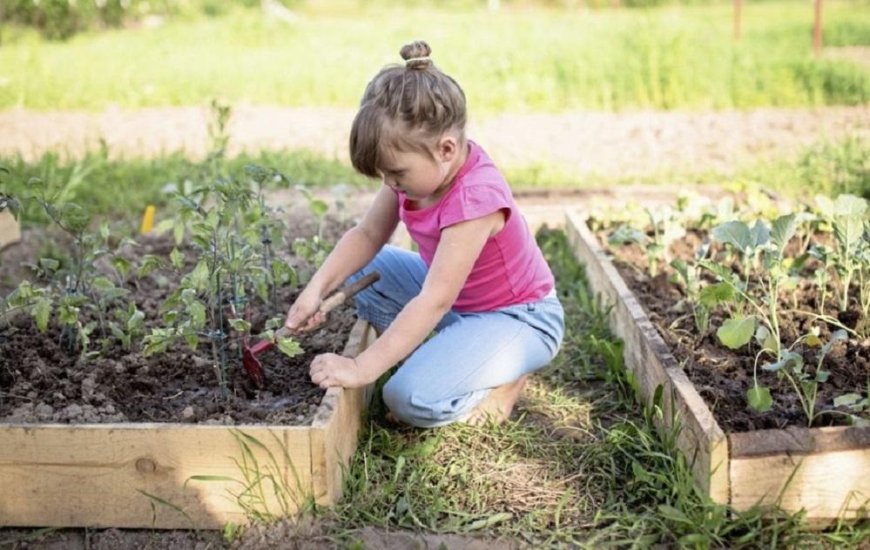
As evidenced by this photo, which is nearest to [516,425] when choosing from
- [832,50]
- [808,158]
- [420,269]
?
[420,269]

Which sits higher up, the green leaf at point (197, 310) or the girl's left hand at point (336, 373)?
the green leaf at point (197, 310)

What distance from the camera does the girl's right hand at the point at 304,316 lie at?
3.00m

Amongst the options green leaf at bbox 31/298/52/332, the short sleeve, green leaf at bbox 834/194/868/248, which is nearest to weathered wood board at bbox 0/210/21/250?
green leaf at bbox 31/298/52/332

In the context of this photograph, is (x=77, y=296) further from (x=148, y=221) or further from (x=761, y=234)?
(x=761, y=234)

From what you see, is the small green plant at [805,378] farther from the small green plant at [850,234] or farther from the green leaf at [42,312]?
the green leaf at [42,312]

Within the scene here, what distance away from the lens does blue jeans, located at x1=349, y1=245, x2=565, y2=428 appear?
113 inches

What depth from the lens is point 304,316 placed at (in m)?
3.01

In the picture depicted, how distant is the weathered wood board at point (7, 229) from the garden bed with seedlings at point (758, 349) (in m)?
2.30

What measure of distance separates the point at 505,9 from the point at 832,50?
803cm

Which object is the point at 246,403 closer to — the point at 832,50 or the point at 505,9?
the point at 832,50

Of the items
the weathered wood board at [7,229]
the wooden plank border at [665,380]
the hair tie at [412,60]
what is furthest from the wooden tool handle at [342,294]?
the weathered wood board at [7,229]

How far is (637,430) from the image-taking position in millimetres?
2848

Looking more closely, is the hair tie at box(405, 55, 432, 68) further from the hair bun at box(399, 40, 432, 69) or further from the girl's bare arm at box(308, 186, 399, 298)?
the girl's bare arm at box(308, 186, 399, 298)

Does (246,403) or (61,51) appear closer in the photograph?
(246,403)
